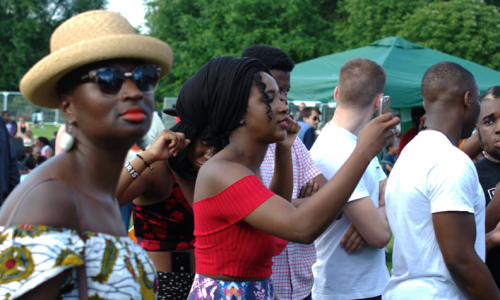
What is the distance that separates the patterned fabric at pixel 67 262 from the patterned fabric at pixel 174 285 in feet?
4.34

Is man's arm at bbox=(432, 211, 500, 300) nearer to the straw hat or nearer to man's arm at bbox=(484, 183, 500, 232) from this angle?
man's arm at bbox=(484, 183, 500, 232)

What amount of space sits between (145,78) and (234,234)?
787 millimetres

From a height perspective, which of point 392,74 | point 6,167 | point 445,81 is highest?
point 445,81

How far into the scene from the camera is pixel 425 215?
88.6 inches

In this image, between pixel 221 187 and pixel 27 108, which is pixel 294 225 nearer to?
pixel 221 187

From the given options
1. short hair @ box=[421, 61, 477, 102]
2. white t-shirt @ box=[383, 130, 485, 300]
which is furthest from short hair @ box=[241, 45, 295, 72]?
white t-shirt @ box=[383, 130, 485, 300]

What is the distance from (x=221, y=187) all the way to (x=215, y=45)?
2697cm

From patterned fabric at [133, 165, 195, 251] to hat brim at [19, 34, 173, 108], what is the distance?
Result: 4.59 feet

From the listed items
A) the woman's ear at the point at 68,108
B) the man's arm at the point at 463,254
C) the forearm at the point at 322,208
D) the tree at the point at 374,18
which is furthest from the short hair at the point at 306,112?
the tree at the point at 374,18

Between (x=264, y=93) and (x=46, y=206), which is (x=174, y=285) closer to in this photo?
(x=264, y=93)

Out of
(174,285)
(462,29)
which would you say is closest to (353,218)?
(174,285)

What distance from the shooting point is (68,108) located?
139 centimetres

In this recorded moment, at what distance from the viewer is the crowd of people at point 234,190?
49.7 inches

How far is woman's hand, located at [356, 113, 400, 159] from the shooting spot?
1.87 meters
